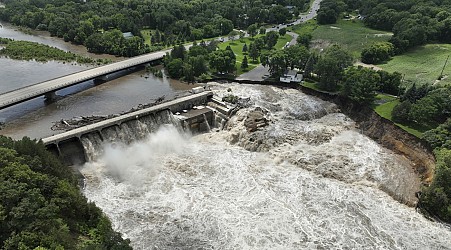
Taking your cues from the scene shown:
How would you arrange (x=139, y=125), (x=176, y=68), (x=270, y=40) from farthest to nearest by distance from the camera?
(x=270, y=40)
(x=176, y=68)
(x=139, y=125)

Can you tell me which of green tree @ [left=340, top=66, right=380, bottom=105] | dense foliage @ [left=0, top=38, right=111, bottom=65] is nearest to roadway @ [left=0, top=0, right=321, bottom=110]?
dense foliage @ [left=0, top=38, right=111, bottom=65]

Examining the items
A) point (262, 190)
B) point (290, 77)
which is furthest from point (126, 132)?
point (290, 77)

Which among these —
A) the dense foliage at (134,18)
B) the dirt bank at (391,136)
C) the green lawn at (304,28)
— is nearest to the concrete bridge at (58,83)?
the dense foliage at (134,18)

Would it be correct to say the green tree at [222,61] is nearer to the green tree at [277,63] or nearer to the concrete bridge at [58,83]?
the green tree at [277,63]

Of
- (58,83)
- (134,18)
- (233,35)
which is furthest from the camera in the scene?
(134,18)

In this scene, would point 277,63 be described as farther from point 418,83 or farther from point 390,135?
point 418,83

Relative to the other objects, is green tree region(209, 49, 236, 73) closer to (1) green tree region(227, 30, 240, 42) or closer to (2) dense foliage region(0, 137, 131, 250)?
(1) green tree region(227, 30, 240, 42)
